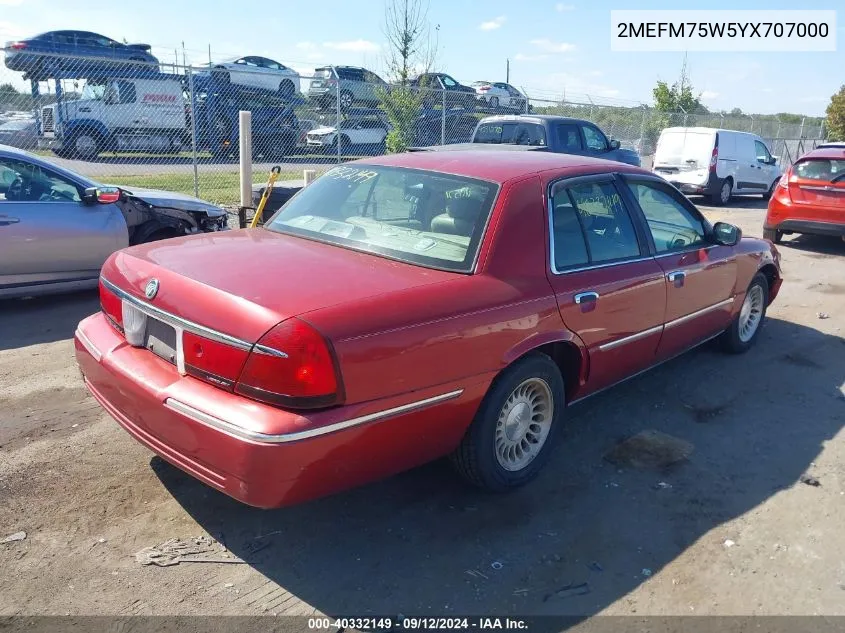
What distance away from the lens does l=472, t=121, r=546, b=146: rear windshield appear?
11.9m

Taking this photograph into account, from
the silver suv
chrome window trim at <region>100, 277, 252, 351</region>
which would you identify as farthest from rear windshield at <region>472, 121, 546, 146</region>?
chrome window trim at <region>100, 277, 252, 351</region>

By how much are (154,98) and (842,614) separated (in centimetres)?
1863

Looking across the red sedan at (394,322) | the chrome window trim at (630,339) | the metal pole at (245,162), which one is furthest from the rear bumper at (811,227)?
the metal pole at (245,162)

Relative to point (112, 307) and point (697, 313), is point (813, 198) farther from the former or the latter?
point (112, 307)

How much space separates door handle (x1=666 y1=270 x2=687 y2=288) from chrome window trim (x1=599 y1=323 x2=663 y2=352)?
288 mm

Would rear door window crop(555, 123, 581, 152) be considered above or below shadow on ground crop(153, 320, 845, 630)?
above

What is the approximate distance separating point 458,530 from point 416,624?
657 millimetres

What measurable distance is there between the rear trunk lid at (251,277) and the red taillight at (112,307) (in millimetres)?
74

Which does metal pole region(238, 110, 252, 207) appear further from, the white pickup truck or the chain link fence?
the white pickup truck

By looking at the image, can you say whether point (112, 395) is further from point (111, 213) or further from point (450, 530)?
point (111, 213)

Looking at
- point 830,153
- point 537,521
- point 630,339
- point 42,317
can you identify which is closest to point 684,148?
point 830,153

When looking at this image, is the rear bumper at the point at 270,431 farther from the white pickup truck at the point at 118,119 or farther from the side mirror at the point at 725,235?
the white pickup truck at the point at 118,119

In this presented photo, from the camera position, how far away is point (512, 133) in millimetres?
12133

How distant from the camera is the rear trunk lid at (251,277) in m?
2.75
